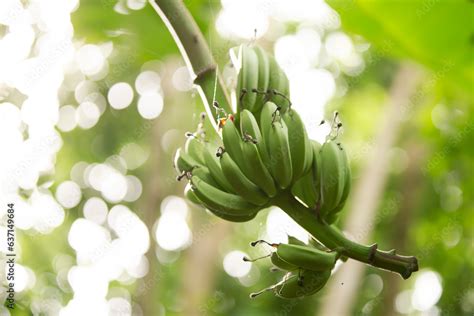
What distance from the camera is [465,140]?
5.01 m

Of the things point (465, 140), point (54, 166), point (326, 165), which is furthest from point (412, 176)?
point (326, 165)

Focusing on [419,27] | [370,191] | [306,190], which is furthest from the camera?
[370,191]

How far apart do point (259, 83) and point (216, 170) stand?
0.76 ft

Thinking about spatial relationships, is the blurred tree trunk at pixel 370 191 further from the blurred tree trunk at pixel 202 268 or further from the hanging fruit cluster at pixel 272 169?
the hanging fruit cluster at pixel 272 169

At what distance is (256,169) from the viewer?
1360 mm

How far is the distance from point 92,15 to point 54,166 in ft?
13.7

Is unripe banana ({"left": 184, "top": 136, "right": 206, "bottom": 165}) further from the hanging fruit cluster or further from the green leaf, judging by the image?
the green leaf

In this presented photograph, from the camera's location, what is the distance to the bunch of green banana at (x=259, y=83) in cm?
144

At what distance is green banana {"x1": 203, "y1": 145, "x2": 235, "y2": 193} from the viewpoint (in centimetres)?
146

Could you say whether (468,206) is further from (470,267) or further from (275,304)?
(275,304)

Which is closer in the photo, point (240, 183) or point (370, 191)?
point (240, 183)

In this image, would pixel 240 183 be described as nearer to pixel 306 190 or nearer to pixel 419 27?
pixel 306 190

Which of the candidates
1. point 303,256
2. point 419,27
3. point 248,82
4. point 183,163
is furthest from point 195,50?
point 419,27

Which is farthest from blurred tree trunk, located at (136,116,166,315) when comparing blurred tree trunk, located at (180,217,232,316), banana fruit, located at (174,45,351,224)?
banana fruit, located at (174,45,351,224)
